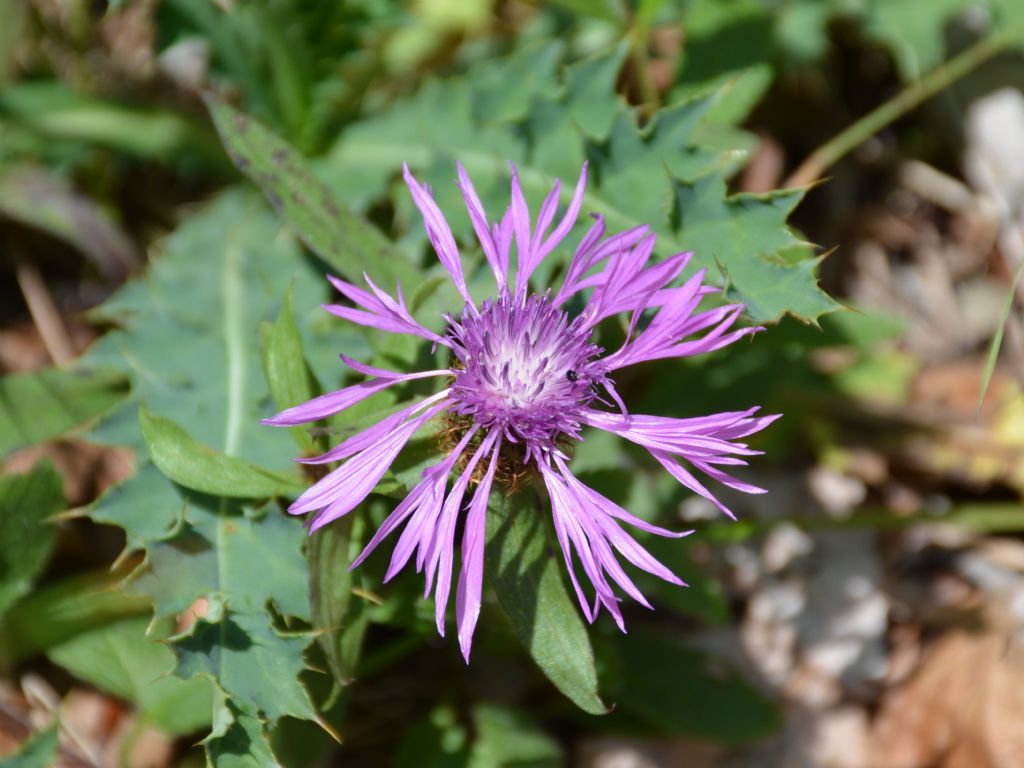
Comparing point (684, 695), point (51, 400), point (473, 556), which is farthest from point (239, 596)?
point (684, 695)

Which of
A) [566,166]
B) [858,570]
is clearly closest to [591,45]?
[566,166]

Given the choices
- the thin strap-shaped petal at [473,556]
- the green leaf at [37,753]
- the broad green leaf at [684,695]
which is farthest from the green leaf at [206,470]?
the broad green leaf at [684,695]

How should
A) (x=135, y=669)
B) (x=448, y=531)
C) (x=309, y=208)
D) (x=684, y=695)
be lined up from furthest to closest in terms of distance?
(x=684, y=695) → (x=135, y=669) → (x=309, y=208) → (x=448, y=531)

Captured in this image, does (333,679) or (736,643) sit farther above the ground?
(333,679)

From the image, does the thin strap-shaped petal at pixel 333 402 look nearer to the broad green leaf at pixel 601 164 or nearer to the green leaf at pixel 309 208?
the green leaf at pixel 309 208

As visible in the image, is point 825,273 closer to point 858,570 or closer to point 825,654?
point 858,570

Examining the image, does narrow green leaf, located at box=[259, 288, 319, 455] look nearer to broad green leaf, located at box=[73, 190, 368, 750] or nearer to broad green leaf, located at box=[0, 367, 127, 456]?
broad green leaf, located at box=[73, 190, 368, 750]

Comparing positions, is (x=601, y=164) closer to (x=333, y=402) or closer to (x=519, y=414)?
(x=519, y=414)
